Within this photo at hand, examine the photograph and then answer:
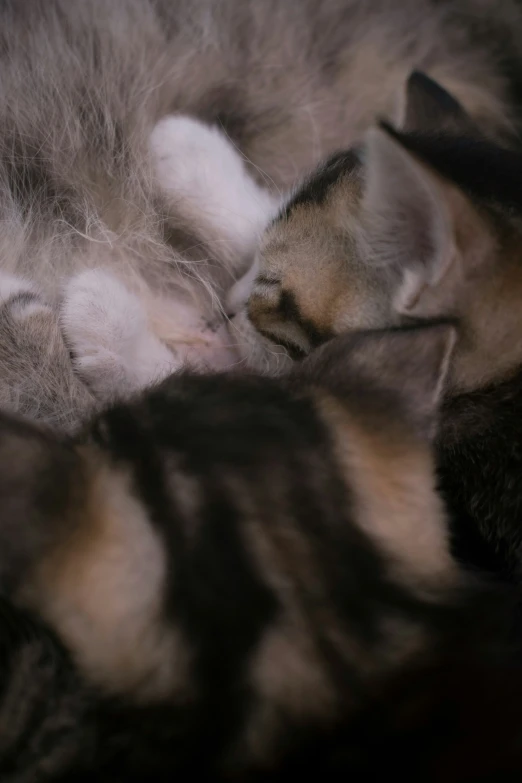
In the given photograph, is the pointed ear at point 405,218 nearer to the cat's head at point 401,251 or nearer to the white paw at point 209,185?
the cat's head at point 401,251

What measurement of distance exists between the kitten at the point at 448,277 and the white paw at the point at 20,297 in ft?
1.30

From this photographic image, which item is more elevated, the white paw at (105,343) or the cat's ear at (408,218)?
the cat's ear at (408,218)

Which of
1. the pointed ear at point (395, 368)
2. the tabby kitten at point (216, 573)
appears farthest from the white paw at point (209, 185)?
the tabby kitten at point (216, 573)

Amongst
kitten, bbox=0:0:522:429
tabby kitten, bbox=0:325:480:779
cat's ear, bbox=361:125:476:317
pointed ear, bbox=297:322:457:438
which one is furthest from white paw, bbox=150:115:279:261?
tabby kitten, bbox=0:325:480:779

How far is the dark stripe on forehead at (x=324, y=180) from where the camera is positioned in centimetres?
129

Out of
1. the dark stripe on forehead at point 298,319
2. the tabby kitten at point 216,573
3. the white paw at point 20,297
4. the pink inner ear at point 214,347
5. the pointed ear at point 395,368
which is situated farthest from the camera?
the pink inner ear at point 214,347

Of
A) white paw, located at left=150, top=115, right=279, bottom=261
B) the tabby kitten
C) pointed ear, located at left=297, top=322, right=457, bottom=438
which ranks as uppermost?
pointed ear, located at left=297, top=322, right=457, bottom=438

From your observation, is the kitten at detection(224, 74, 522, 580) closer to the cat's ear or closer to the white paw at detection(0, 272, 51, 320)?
the cat's ear

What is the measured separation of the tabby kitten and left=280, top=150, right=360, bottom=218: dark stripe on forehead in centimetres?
56

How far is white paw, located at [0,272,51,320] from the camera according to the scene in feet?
4.34

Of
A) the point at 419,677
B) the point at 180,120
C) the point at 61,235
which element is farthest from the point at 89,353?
the point at 419,677

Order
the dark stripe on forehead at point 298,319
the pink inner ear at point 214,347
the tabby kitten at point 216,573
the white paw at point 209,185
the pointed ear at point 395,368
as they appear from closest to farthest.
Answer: the tabby kitten at point 216,573 < the pointed ear at point 395,368 < the dark stripe on forehead at point 298,319 < the pink inner ear at point 214,347 < the white paw at point 209,185

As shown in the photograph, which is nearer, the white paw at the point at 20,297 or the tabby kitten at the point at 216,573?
the tabby kitten at the point at 216,573

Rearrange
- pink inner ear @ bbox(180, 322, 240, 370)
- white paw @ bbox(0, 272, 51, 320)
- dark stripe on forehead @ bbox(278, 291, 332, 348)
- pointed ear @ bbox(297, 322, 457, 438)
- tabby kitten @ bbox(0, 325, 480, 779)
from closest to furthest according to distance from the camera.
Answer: tabby kitten @ bbox(0, 325, 480, 779) → pointed ear @ bbox(297, 322, 457, 438) → dark stripe on forehead @ bbox(278, 291, 332, 348) → white paw @ bbox(0, 272, 51, 320) → pink inner ear @ bbox(180, 322, 240, 370)
